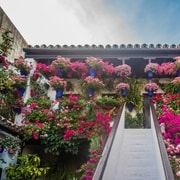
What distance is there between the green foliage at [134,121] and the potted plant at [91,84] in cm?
152

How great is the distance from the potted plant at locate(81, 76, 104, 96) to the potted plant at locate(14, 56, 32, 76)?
216cm

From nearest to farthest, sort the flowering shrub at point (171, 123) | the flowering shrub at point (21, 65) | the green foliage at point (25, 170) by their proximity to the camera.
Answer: the flowering shrub at point (171, 123) → the green foliage at point (25, 170) → the flowering shrub at point (21, 65)

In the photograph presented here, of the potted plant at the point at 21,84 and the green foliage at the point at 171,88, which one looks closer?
the potted plant at the point at 21,84

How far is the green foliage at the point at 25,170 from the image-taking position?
7062mm

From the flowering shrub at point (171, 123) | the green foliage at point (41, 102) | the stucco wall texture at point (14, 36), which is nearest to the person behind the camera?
the flowering shrub at point (171, 123)

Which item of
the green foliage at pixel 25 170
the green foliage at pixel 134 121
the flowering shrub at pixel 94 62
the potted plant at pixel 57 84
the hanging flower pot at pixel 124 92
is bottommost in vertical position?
the green foliage at pixel 25 170

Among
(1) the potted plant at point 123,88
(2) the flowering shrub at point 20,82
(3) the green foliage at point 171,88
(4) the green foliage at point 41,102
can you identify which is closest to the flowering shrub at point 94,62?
(1) the potted plant at point 123,88

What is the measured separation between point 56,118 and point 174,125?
12.1 ft

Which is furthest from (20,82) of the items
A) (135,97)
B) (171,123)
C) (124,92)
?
(171,123)

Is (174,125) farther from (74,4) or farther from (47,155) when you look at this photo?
(74,4)

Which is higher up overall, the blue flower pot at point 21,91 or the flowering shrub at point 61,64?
the flowering shrub at point 61,64

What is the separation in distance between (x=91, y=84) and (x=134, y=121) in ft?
7.01

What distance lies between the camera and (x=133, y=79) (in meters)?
10.1

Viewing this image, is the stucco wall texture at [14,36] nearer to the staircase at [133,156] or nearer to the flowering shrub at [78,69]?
the flowering shrub at [78,69]
